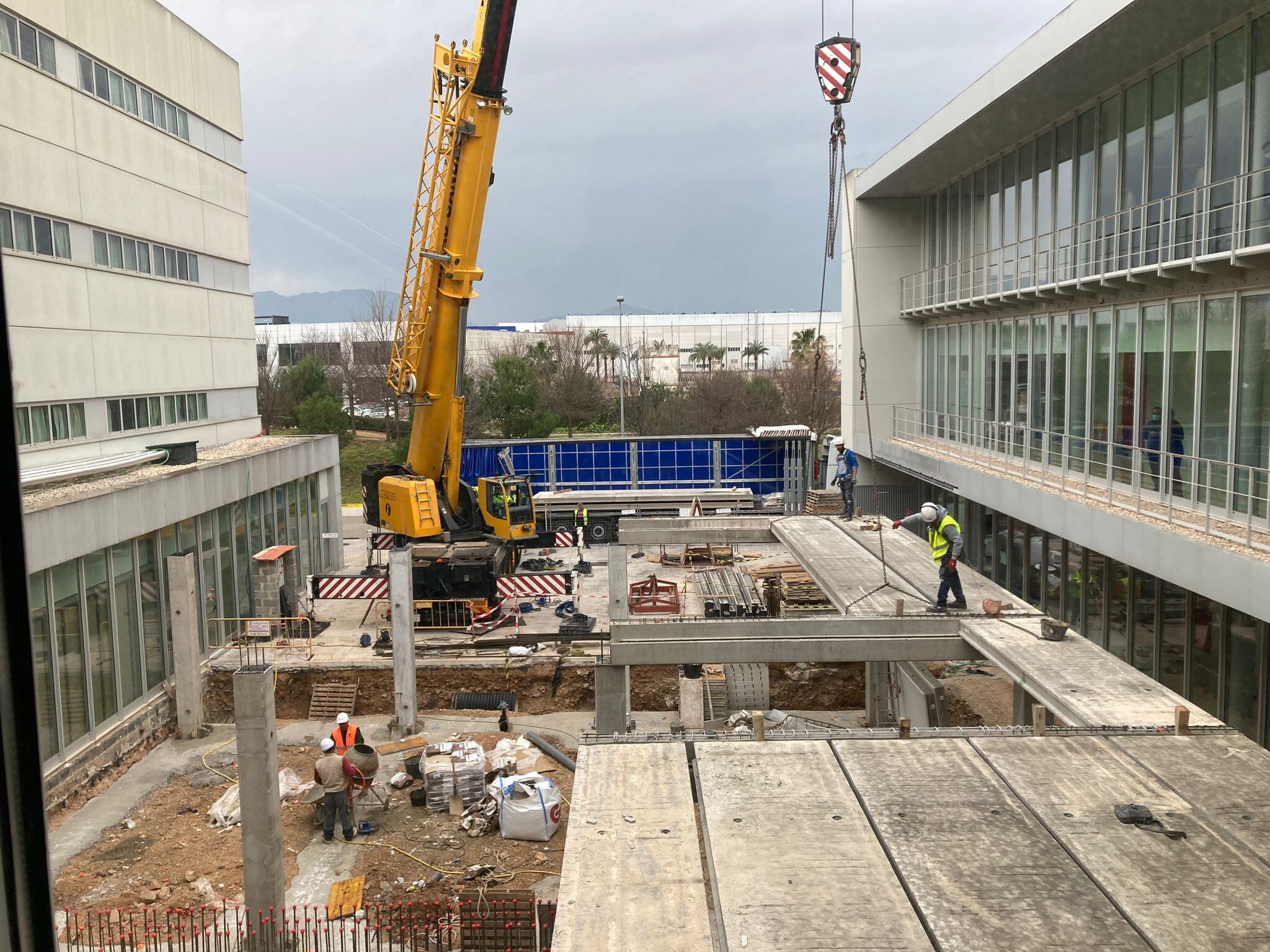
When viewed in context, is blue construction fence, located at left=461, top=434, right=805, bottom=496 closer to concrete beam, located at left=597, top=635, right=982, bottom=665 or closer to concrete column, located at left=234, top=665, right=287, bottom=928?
concrete beam, located at left=597, top=635, right=982, bottom=665

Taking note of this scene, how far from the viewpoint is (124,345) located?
18.7m

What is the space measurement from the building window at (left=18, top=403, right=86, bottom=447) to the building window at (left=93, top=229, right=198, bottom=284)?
274 centimetres

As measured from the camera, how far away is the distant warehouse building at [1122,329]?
12.5m

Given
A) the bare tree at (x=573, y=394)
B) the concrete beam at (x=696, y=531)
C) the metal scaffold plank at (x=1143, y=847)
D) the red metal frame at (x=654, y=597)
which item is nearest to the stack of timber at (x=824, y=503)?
the concrete beam at (x=696, y=531)

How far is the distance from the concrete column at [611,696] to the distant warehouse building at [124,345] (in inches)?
256

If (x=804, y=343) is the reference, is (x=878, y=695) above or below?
below

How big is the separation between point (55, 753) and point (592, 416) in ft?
141

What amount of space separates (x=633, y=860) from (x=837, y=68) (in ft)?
45.5

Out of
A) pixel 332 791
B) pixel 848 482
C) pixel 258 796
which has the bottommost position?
pixel 332 791

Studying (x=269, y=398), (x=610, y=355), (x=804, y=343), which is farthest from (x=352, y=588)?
(x=610, y=355)

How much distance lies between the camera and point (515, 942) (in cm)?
995

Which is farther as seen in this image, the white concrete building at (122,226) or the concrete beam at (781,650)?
the white concrete building at (122,226)

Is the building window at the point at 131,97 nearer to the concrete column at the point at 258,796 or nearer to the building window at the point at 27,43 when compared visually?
the building window at the point at 27,43

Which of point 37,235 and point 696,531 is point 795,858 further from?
point 37,235
